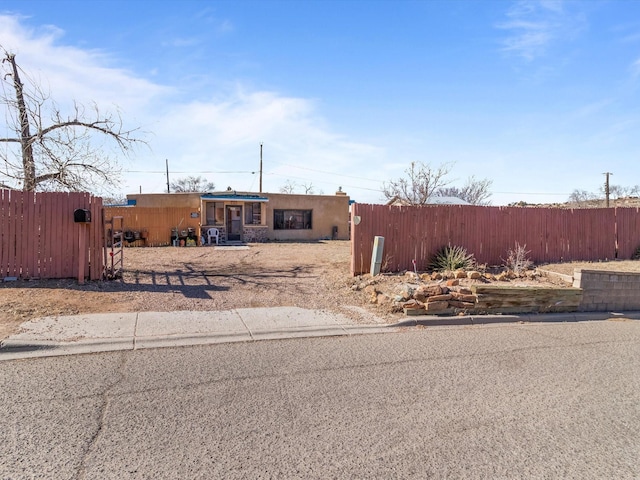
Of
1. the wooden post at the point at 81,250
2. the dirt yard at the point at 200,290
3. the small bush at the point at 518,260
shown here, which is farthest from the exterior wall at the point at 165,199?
the small bush at the point at 518,260

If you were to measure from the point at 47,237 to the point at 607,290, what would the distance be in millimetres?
12427

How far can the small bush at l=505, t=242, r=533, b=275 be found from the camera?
37.4 ft

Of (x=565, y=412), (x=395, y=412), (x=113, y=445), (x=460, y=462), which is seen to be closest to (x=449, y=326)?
(x=565, y=412)

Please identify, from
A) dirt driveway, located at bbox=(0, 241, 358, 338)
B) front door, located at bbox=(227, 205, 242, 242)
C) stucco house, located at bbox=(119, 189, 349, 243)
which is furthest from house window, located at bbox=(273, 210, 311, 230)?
dirt driveway, located at bbox=(0, 241, 358, 338)

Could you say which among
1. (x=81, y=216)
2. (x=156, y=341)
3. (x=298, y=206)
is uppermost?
(x=298, y=206)

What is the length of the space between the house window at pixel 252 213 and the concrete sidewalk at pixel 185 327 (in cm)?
1878

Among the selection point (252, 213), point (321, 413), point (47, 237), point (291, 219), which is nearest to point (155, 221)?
point (252, 213)

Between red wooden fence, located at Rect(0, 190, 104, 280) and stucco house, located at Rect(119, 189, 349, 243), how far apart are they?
13511 mm

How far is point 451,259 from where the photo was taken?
445 inches

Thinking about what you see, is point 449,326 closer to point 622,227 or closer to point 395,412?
point 395,412

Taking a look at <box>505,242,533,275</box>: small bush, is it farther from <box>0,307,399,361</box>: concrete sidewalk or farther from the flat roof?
the flat roof

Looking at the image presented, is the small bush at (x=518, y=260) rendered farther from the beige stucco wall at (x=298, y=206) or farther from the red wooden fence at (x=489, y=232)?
the beige stucco wall at (x=298, y=206)

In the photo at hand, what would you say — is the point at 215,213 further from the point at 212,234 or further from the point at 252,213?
the point at 252,213

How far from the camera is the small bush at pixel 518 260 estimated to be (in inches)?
449
